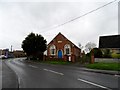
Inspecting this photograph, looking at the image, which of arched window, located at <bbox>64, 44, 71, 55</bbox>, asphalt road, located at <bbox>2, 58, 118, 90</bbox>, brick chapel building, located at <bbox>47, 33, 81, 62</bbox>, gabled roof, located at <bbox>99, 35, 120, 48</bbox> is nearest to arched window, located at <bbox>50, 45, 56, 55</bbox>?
brick chapel building, located at <bbox>47, 33, 81, 62</bbox>

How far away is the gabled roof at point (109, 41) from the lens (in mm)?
56975

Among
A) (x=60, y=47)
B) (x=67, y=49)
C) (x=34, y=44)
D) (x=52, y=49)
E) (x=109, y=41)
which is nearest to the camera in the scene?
(x=34, y=44)

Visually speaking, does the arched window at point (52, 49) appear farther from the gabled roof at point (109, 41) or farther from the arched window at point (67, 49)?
the gabled roof at point (109, 41)

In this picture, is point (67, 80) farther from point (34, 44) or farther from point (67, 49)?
point (67, 49)

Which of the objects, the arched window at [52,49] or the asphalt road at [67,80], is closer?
the asphalt road at [67,80]

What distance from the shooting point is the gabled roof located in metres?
57.0

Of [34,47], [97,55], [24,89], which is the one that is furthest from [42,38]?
[24,89]

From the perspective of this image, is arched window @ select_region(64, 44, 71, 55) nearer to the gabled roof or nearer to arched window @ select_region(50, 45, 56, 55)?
arched window @ select_region(50, 45, 56, 55)

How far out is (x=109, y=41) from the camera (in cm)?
5984

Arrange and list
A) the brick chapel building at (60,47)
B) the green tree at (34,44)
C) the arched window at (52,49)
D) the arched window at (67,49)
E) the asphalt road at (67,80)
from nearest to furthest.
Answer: the asphalt road at (67,80) < the green tree at (34,44) < the brick chapel building at (60,47) < the arched window at (67,49) < the arched window at (52,49)

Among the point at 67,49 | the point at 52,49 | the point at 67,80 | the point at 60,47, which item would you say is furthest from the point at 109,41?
the point at 67,80

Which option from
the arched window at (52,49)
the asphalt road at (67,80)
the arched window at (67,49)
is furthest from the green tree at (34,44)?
the asphalt road at (67,80)

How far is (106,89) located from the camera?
34.2 ft

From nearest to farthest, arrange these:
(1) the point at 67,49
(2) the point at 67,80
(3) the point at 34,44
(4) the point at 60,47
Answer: (2) the point at 67,80, (3) the point at 34,44, (1) the point at 67,49, (4) the point at 60,47
